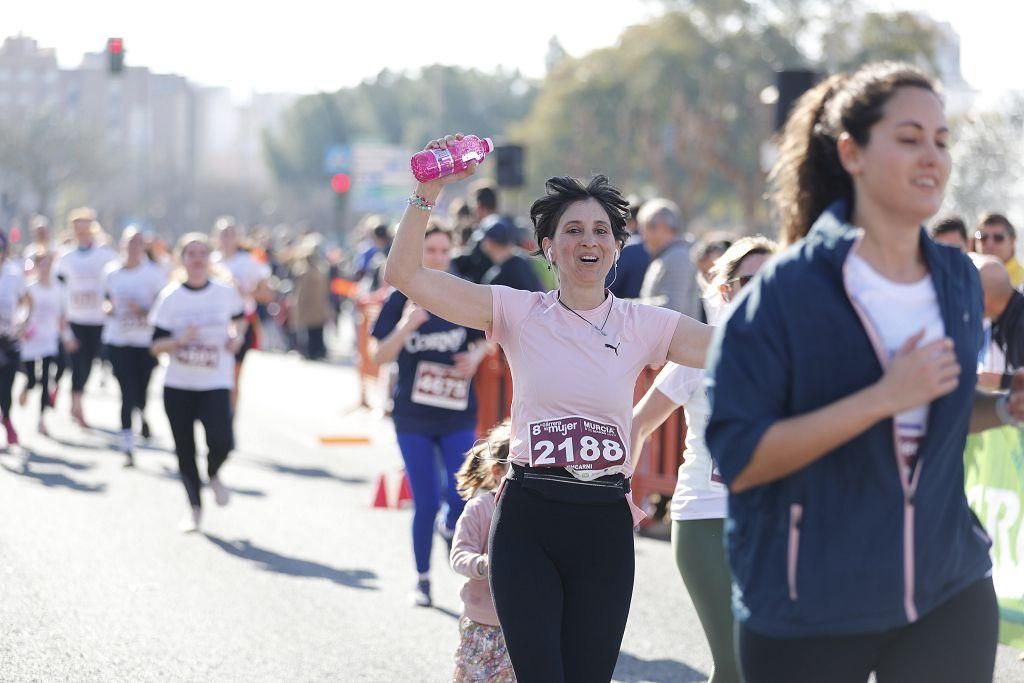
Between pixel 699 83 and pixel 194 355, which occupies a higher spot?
pixel 699 83

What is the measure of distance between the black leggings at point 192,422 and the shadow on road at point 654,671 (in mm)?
4185

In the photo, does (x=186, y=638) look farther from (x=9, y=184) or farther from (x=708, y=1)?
(x=9, y=184)

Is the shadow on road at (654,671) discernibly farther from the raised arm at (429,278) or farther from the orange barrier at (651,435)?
the raised arm at (429,278)

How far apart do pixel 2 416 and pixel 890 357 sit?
13.0 metres

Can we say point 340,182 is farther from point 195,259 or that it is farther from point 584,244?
point 584,244

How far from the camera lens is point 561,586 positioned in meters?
4.48

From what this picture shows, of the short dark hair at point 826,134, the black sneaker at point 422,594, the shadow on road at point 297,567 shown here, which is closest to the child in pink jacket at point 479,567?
the short dark hair at point 826,134

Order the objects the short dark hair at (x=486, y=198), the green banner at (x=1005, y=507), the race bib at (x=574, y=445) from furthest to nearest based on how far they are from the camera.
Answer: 1. the short dark hair at (x=486, y=198)
2. the green banner at (x=1005, y=507)
3. the race bib at (x=574, y=445)

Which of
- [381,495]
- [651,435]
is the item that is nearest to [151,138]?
[381,495]

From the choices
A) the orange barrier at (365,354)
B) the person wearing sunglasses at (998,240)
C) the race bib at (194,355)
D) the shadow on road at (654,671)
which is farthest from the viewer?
the orange barrier at (365,354)

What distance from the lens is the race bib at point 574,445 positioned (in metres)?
4.53

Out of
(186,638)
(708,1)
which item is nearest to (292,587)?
(186,638)

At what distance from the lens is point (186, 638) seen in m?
7.50

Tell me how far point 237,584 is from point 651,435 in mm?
2713
